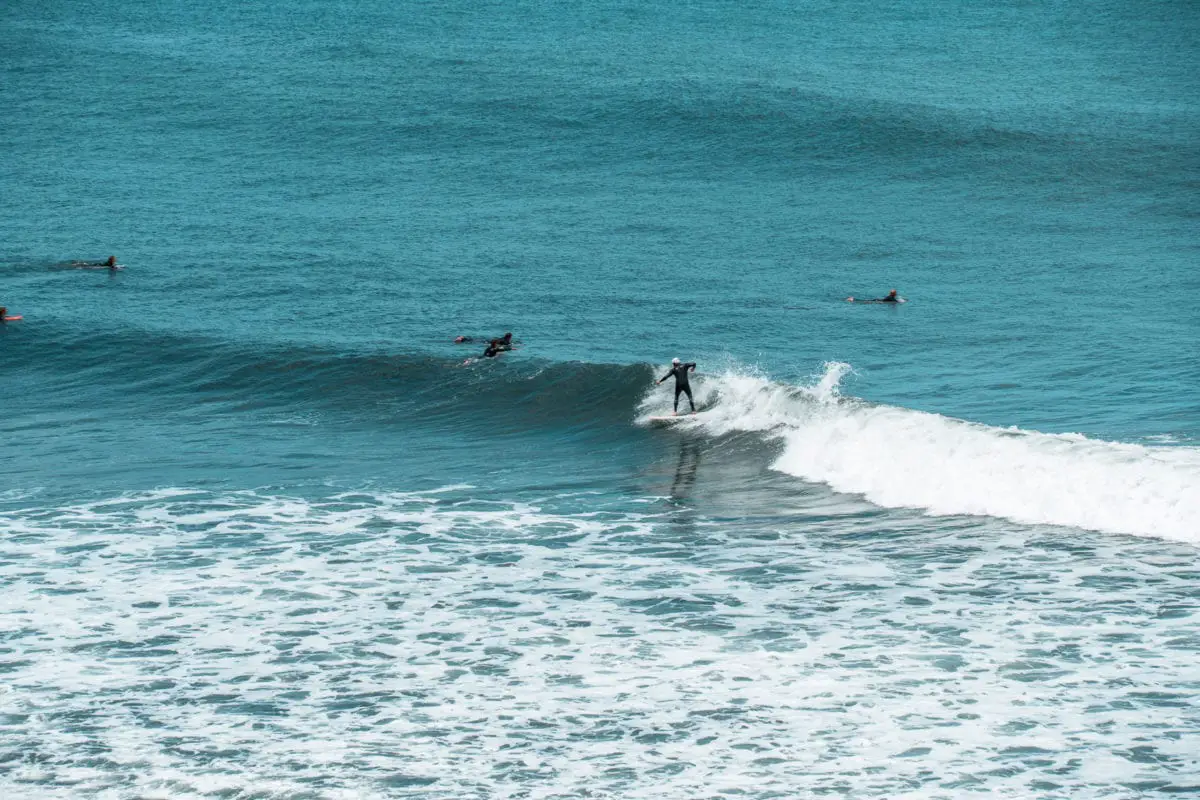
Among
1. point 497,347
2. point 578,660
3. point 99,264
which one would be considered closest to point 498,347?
point 497,347

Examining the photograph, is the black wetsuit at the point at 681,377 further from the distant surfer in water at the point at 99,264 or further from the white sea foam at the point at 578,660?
the distant surfer in water at the point at 99,264

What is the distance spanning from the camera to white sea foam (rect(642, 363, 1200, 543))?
27.7 m

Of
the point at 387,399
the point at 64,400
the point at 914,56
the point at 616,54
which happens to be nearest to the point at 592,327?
the point at 387,399

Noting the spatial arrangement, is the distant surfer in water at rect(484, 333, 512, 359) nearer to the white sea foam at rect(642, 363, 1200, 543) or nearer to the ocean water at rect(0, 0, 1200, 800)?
the ocean water at rect(0, 0, 1200, 800)

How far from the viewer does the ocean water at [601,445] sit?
19562 mm

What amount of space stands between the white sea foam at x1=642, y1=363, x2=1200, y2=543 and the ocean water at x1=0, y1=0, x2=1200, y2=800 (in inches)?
4.4

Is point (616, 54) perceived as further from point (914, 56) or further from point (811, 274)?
point (811, 274)

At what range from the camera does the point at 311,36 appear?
368 ft

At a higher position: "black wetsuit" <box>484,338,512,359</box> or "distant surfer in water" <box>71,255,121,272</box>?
"distant surfer in water" <box>71,255,121,272</box>

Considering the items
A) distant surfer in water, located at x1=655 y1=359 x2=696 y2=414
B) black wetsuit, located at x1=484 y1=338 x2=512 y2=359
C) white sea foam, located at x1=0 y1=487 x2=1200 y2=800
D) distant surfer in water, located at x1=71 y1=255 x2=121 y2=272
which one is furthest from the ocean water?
distant surfer in water, located at x1=71 y1=255 x2=121 y2=272

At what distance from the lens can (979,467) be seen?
3072cm

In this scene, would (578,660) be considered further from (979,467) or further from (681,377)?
(681,377)

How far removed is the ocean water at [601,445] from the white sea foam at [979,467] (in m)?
0.11

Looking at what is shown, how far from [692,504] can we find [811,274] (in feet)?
102
